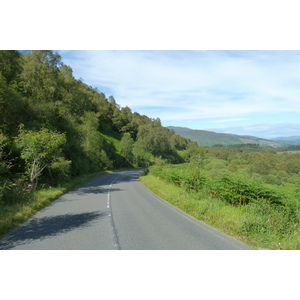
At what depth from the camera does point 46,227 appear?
830cm

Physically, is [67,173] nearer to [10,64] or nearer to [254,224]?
[10,64]

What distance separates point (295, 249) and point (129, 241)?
4.48m

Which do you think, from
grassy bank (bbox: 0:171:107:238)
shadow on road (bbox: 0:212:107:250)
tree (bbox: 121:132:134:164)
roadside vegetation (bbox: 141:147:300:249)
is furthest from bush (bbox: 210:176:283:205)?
tree (bbox: 121:132:134:164)

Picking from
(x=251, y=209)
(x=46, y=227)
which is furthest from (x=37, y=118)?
(x=251, y=209)

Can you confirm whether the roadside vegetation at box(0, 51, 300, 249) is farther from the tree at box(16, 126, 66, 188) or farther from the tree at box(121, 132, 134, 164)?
the tree at box(121, 132, 134, 164)

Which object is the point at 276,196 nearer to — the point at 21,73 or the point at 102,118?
the point at 21,73

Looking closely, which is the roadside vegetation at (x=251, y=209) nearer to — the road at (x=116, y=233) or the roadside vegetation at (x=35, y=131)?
the road at (x=116, y=233)

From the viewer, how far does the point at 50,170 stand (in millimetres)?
20203

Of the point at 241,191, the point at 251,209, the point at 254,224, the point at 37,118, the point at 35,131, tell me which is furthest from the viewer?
the point at 37,118

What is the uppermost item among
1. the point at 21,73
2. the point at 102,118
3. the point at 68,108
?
the point at 102,118

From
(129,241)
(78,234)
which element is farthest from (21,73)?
(129,241)

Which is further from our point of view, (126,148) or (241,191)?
(126,148)

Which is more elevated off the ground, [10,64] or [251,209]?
[10,64]

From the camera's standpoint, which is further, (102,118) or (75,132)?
(102,118)
